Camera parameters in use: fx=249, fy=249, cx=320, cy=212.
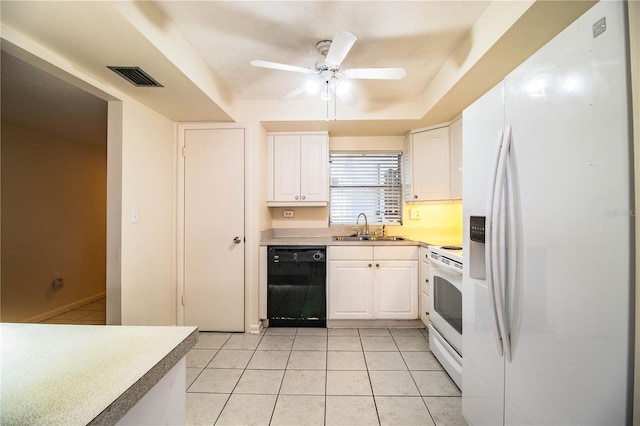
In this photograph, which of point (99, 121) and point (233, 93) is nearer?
point (233, 93)

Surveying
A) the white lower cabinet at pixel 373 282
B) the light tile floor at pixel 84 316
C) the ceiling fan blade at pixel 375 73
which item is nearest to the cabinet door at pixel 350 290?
the white lower cabinet at pixel 373 282

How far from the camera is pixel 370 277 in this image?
2.61m

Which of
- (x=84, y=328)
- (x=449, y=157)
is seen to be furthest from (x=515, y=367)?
(x=449, y=157)

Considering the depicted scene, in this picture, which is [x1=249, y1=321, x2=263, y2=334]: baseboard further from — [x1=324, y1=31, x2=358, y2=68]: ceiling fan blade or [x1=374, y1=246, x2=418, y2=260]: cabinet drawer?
[x1=324, y1=31, x2=358, y2=68]: ceiling fan blade

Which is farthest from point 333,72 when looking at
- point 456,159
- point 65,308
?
point 65,308

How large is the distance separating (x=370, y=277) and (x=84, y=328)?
2278mm

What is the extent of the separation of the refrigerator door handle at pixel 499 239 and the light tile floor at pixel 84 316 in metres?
3.61

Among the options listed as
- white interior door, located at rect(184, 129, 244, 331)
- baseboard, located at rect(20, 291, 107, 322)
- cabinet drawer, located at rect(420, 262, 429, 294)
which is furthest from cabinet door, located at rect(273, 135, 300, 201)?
baseboard, located at rect(20, 291, 107, 322)

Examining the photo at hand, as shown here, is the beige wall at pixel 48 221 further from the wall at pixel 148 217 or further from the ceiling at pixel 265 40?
the ceiling at pixel 265 40

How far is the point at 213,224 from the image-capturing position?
2605 mm

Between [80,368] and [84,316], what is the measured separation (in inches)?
139

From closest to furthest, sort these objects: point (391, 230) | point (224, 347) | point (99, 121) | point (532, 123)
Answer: point (532, 123), point (224, 347), point (99, 121), point (391, 230)

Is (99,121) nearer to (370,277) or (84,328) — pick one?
(84,328)

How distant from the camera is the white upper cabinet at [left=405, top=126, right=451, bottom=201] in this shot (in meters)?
2.67
